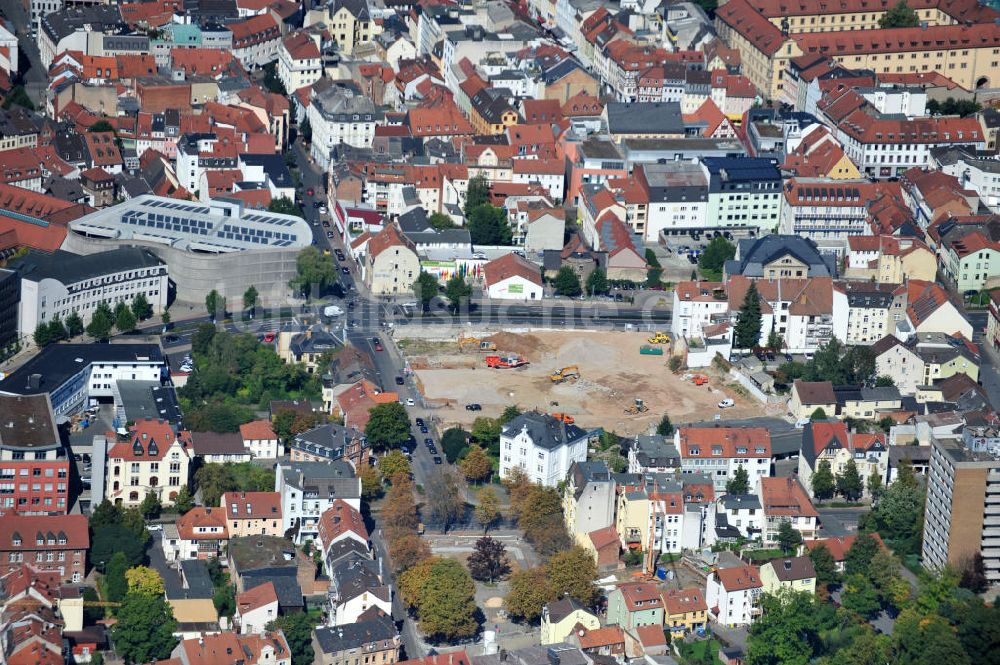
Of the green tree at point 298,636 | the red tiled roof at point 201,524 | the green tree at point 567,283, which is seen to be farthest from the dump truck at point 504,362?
the green tree at point 298,636

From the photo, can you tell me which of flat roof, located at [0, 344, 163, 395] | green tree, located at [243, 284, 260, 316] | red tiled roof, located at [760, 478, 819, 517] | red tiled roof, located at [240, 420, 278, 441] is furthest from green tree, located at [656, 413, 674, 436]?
green tree, located at [243, 284, 260, 316]

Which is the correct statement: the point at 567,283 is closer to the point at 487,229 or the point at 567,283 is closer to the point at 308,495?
the point at 487,229

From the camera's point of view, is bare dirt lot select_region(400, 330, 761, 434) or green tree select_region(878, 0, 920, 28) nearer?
bare dirt lot select_region(400, 330, 761, 434)

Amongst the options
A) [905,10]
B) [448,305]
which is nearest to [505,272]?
[448,305]

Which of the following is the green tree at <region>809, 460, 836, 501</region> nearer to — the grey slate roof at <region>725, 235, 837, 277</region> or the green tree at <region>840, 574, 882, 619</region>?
the green tree at <region>840, 574, 882, 619</region>

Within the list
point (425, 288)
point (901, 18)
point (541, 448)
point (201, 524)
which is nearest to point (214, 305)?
point (425, 288)

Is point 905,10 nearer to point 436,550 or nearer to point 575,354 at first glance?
point 575,354
